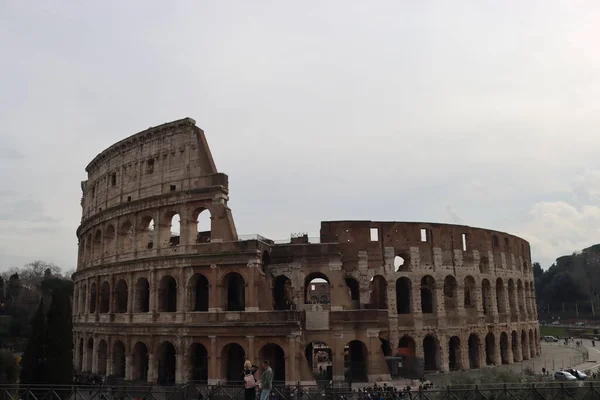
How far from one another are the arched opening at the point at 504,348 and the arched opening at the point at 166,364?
946 inches

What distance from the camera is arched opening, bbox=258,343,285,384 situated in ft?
87.8

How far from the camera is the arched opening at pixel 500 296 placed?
3759cm

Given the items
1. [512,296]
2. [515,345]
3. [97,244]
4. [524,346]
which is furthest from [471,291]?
[97,244]

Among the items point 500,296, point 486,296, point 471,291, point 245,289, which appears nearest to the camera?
point 245,289

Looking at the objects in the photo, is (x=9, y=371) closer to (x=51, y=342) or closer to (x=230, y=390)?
(x=51, y=342)

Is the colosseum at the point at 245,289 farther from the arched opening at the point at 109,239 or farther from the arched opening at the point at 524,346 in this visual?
the arched opening at the point at 524,346

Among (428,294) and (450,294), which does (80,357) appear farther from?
(450,294)

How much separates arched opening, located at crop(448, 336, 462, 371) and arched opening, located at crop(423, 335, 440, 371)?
1.29 m

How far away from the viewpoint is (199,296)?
30.3 m

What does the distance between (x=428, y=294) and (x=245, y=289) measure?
14.6 m

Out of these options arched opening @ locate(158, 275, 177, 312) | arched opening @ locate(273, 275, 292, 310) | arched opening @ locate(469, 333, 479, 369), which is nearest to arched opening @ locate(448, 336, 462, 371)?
arched opening @ locate(469, 333, 479, 369)

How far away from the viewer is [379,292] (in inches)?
1272

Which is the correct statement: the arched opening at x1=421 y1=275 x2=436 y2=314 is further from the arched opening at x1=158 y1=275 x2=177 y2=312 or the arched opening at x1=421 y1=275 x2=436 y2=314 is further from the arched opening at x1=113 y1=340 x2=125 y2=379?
the arched opening at x1=113 y1=340 x2=125 y2=379

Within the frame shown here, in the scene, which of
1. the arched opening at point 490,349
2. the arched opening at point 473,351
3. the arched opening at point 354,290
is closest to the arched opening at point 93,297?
the arched opening at point 354,290
